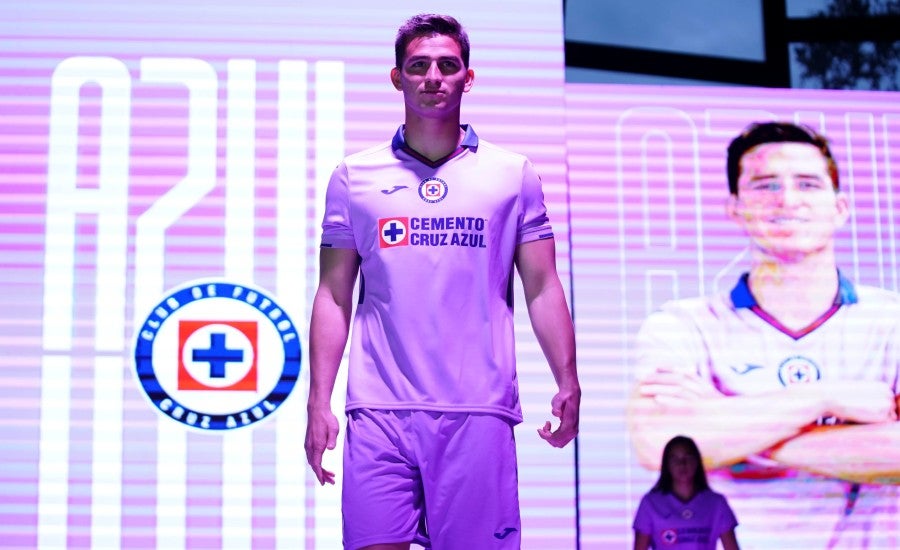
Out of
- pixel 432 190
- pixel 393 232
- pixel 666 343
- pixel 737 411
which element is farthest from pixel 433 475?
pixel 737 411

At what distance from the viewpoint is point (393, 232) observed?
2.58 meters

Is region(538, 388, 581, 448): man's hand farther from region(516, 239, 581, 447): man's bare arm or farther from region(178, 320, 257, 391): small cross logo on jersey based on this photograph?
region(178, 320, 257, 391): small cross logo on jersey

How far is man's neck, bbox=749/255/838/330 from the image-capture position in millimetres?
4477

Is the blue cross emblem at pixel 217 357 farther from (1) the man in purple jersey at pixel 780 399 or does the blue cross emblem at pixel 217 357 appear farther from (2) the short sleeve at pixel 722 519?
(2) the short sleeve at pixel 722 519

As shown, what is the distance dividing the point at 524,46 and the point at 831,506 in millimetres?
2179

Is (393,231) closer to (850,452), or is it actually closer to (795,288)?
(795,288)

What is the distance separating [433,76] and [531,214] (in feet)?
1.33

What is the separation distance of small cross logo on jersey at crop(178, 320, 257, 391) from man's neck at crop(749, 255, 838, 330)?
2.01m

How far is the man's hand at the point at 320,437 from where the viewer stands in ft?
8.14

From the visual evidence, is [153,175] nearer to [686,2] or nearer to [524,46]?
[524,46]

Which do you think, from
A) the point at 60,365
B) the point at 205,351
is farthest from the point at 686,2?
the point at 60,365

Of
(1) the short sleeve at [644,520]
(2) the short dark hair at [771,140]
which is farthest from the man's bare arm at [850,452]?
(2) the short dark hair at [771,140]

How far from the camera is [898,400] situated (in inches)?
174

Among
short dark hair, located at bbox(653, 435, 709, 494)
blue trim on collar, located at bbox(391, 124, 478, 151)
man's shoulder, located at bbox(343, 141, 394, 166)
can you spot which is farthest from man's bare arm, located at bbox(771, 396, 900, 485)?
man's shoulder, located at bbox(343, 141, 394, 166)
